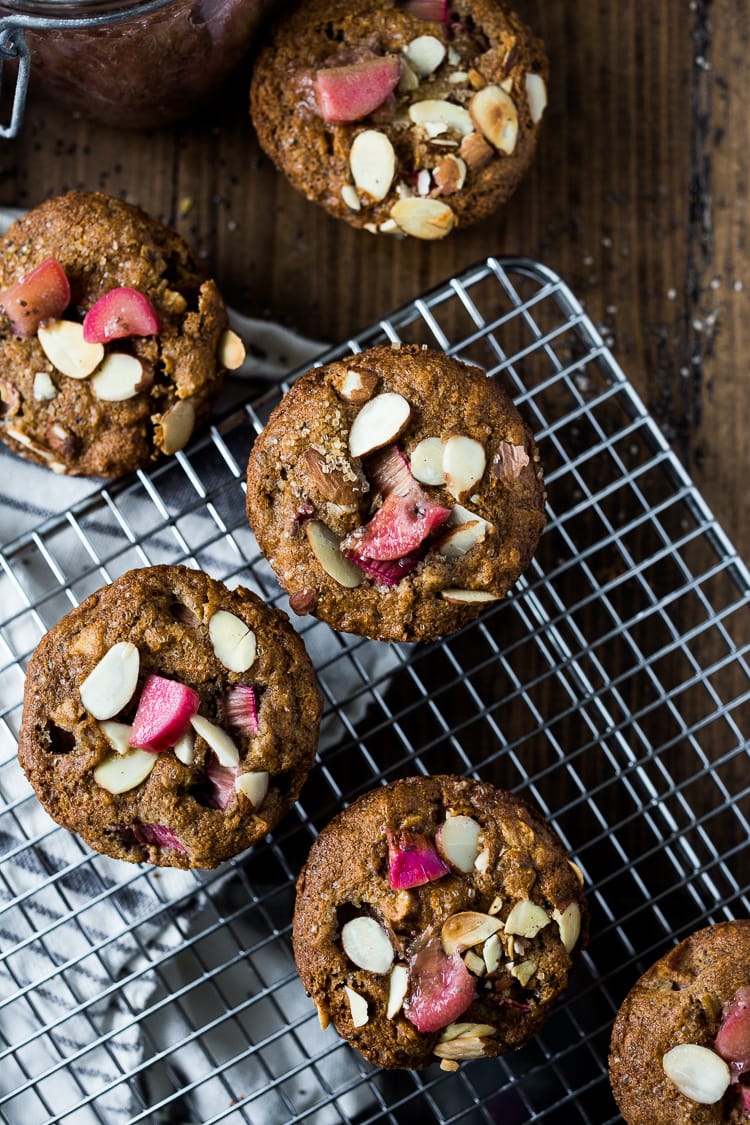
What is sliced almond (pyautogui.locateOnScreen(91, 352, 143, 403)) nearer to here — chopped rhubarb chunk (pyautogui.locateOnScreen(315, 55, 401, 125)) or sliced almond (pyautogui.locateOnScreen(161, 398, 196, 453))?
sliced almond (pyautogui.locateOnScreen(161, 398, 196, 453))

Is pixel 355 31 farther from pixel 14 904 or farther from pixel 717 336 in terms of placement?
pixel 14 904

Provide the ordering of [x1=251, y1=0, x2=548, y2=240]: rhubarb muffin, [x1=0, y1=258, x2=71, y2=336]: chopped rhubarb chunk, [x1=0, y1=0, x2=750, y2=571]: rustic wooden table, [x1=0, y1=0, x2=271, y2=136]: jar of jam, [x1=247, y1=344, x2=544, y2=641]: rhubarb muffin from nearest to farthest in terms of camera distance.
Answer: [x1=0, y1=0, x2=271, y2=136]: jar of jam < [x1=247, y1=344, x2=544, y2=641]: rhubarb muffin < [x1=0, y1=258, x2=71, y2=336]: chopped rhubarb chunk < [x1=251, y1=0, x2=548, y2=240]: rhubarb muffin < [x1=0, y1=0, x2=750, y2=571]: rustic wooden table

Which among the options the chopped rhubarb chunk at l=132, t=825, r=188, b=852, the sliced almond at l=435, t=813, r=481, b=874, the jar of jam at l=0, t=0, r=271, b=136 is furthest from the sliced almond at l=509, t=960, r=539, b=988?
the jar of jam at l=0, t=0, r=271, b=136

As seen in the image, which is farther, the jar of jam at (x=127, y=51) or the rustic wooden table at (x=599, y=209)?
the rustic wooden table at (x=599, y=209)

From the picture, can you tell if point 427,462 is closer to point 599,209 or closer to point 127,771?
point 127,771

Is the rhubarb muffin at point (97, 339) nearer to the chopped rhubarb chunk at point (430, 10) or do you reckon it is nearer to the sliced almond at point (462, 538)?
the sliced almond at point (462, 538)

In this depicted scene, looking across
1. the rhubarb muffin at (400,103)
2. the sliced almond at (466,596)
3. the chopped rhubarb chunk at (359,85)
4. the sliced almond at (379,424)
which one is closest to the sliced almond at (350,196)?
the rhubarb muffin at (400,103)

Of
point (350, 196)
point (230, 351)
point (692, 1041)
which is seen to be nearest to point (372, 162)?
point (350, 196)
